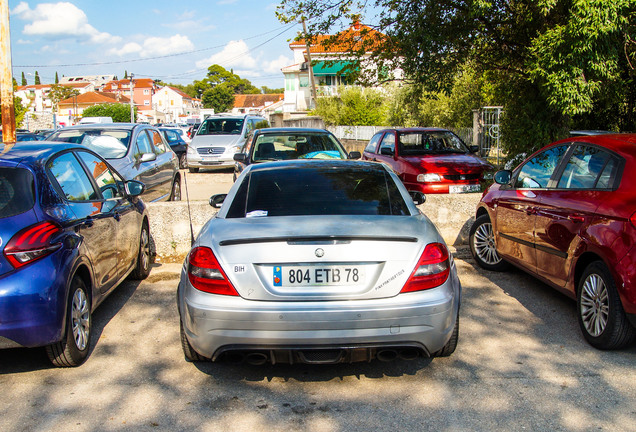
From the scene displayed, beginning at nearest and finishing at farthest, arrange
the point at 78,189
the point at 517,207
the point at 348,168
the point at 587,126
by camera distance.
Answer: the point at 348,168
the point at 78,189
the point at 517,207
the point at 587,126

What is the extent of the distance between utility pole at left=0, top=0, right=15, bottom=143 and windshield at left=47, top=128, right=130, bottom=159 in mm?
1907

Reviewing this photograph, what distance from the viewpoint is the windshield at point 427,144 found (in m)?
12.4

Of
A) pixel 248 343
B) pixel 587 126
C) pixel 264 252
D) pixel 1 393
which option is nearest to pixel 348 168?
pixel 264 252

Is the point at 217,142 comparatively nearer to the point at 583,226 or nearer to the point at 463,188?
the point at 463,188

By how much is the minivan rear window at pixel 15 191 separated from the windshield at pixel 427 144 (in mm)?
8861

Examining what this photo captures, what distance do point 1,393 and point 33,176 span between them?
1519mm

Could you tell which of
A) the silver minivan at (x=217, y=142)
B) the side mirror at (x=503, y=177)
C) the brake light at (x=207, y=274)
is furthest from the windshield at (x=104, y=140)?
the silver minivan at (x=217, y=142)

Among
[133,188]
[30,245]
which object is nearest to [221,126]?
[133,188]

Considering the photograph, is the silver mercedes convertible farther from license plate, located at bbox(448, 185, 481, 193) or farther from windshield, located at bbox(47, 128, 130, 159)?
license plate, located at bbox(448, 185, 481, 193)

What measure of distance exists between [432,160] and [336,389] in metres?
8.16

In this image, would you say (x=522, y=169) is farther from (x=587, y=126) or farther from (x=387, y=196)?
Result: (x=587, y=126)

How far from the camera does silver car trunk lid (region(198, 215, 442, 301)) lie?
12.1ft

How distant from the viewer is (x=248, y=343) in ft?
12.2

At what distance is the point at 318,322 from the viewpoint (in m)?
3.64
